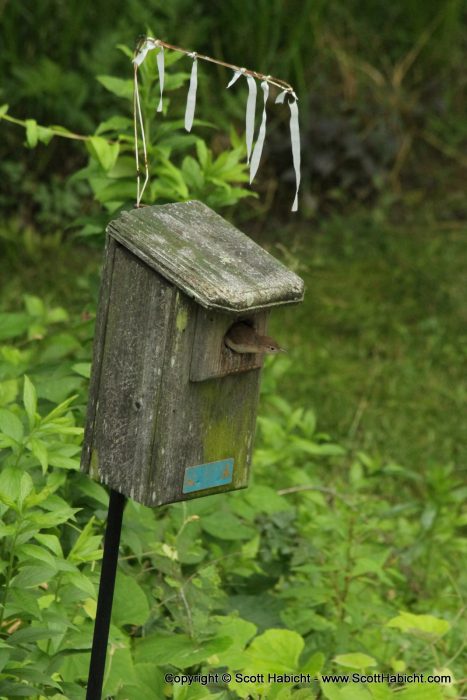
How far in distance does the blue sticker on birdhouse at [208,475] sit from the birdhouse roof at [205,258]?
12.7 inches

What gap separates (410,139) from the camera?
7.39 m

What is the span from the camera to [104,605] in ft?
7.34

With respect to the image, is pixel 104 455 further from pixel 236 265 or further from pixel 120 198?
pixel 120 198

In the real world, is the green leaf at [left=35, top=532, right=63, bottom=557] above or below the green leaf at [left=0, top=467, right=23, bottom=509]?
below

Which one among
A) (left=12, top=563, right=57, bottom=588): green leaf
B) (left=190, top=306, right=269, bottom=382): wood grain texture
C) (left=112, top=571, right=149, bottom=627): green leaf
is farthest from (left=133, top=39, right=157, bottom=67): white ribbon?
(left=112, top=571, right=149, bottom=627): green leaf

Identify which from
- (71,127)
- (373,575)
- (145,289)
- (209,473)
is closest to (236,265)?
(145,289)

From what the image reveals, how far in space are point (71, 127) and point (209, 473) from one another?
4.35 meters

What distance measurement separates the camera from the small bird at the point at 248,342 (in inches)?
89.1

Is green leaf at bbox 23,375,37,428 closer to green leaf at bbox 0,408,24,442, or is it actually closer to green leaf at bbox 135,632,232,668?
green leaf at bbox 0,408,24,442

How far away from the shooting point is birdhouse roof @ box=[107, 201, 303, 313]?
2.15 m

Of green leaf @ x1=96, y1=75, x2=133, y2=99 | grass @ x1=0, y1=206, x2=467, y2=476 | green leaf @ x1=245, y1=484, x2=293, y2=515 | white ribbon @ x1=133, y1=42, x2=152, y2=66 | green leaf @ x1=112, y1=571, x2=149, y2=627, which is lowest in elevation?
grass @ x1=0, y1=206, x2=467, y2=476

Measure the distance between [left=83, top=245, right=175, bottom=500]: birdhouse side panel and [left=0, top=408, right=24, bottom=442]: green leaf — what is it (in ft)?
0.54

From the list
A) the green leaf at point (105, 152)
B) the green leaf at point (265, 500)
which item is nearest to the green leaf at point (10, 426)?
the green leaf at point (105, 152)

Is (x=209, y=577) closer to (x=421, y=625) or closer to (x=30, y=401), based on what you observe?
(x=421, y=625)
